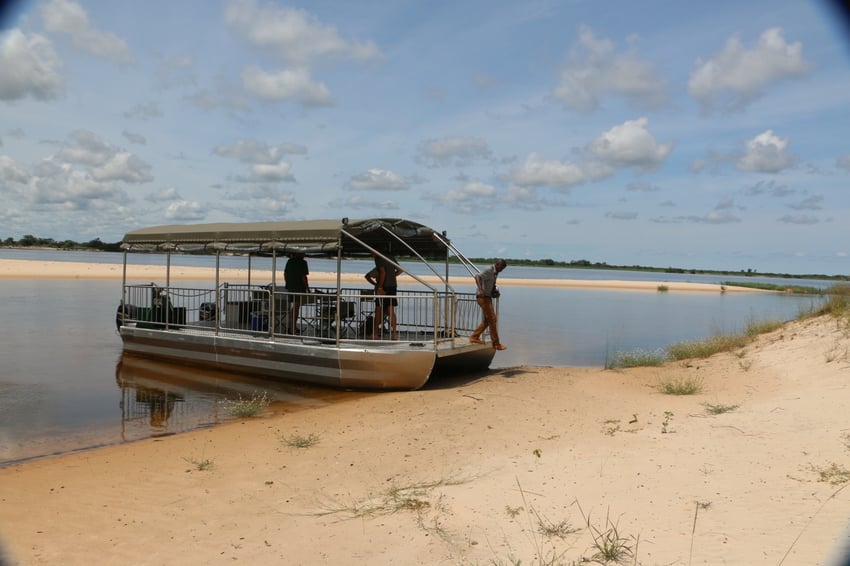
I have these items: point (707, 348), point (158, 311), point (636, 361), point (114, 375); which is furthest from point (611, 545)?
point (158, 311)

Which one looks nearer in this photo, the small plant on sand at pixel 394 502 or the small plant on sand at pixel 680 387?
the small plant on sand at pixel 394 502

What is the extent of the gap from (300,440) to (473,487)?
295 centimetres

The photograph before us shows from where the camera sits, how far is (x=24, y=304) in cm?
2645

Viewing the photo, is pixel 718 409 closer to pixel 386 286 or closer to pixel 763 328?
pixel 386 286

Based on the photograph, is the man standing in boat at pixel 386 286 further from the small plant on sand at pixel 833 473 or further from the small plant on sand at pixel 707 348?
the small plant on sand at pixel 833 473

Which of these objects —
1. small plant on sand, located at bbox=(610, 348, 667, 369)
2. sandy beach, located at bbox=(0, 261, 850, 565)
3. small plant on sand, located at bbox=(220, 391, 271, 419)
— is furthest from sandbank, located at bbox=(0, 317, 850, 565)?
small plant on sand, located at bbox=(610, 348, 667, 369)

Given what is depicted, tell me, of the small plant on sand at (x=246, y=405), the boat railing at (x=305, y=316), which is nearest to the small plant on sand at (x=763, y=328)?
the boat railing at (x=305, y=316)

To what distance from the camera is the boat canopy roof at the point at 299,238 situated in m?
11.1

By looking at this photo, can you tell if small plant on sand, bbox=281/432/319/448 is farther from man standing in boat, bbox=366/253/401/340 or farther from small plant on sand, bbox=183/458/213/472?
man standing in boat, bbox=366/253/401/340

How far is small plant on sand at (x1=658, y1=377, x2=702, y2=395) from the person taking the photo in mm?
9664

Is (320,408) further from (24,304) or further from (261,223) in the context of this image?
(24,304)

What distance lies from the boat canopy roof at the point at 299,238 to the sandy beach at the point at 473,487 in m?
3.31

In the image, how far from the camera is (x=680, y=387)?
977 cm

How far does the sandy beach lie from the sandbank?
22 mm
